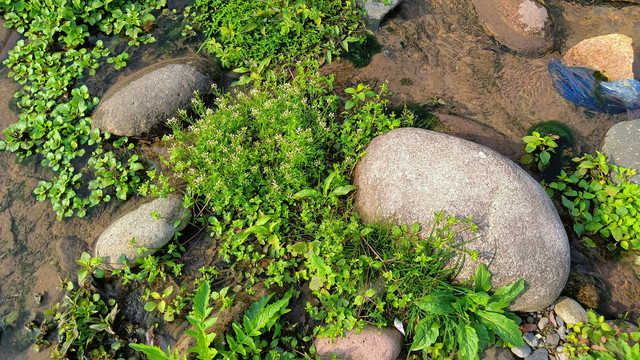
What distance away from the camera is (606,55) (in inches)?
236

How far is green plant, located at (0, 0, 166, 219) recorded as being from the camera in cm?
494

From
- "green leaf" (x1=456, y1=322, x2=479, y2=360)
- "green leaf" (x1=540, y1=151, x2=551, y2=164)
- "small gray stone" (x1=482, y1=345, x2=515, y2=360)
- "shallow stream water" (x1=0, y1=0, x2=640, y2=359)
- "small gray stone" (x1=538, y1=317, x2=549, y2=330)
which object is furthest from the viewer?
"green leaf" (x1=540, y1=151, x2=551, y2=164)

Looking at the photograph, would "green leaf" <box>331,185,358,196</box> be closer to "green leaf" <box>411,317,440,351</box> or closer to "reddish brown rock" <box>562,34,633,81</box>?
"green leaf" <box>411,317,440,351</box>

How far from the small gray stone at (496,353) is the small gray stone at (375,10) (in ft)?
14.6

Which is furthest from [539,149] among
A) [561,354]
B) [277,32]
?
[277,32]

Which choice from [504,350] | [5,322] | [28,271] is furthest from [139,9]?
[504,350]

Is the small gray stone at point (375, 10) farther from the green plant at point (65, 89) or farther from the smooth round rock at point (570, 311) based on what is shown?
the smooth round rock at point (570, 311)

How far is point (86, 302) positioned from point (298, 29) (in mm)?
4129

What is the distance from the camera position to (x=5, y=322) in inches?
167

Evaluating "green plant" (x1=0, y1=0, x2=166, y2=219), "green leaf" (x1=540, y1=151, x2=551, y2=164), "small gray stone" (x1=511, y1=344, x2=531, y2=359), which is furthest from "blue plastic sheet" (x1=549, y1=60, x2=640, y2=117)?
"green plant" (x1=0, y1=0, x2=166, y2=219)

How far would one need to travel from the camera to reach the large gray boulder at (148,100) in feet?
16.8

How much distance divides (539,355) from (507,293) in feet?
2.47

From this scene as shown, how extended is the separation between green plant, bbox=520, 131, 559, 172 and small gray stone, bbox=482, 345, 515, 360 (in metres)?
2.26

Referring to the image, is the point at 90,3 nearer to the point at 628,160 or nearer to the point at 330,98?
the point at 330,98
